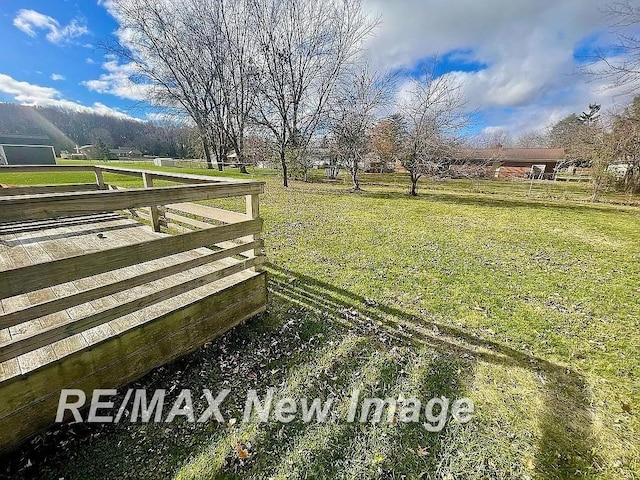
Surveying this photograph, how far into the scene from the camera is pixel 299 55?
51.9 ft

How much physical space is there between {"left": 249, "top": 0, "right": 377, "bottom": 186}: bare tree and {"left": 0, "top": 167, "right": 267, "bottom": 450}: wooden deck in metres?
14.0

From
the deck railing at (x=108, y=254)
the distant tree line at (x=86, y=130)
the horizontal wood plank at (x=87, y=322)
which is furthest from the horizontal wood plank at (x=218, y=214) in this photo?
the distant tree line at (x=86, y=130)

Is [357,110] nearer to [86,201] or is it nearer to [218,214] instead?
[218,214]

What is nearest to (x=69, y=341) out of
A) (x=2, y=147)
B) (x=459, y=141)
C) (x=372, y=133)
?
(x=459, y=141)

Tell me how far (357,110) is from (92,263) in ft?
49.3

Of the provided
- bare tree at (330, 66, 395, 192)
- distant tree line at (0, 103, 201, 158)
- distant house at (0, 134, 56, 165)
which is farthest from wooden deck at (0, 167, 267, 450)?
distant tree line at (0, 103, 201, 158)

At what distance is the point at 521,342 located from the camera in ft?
9.63

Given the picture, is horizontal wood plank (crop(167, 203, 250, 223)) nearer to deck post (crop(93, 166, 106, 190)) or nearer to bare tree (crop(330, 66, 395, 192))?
deck post (crop(93, 166, 106, 190))

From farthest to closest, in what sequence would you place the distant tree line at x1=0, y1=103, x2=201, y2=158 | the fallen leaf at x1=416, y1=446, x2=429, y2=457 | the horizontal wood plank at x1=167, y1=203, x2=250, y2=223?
1. the distant tree line at x1=0, y1=103, x2=201, y2=158
2. the horizontal wood plank at x1=167, y1=203, x2=250, y2=223
3. the fallen leaf at x1=416, y1=446, x2=429, y2=457

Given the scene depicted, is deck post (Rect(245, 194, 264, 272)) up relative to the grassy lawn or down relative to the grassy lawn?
up

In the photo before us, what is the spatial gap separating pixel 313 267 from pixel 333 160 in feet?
48.4

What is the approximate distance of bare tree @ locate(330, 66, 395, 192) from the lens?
13.9 meters

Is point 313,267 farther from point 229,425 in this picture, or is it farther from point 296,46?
point 296,46

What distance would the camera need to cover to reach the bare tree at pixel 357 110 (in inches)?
548
